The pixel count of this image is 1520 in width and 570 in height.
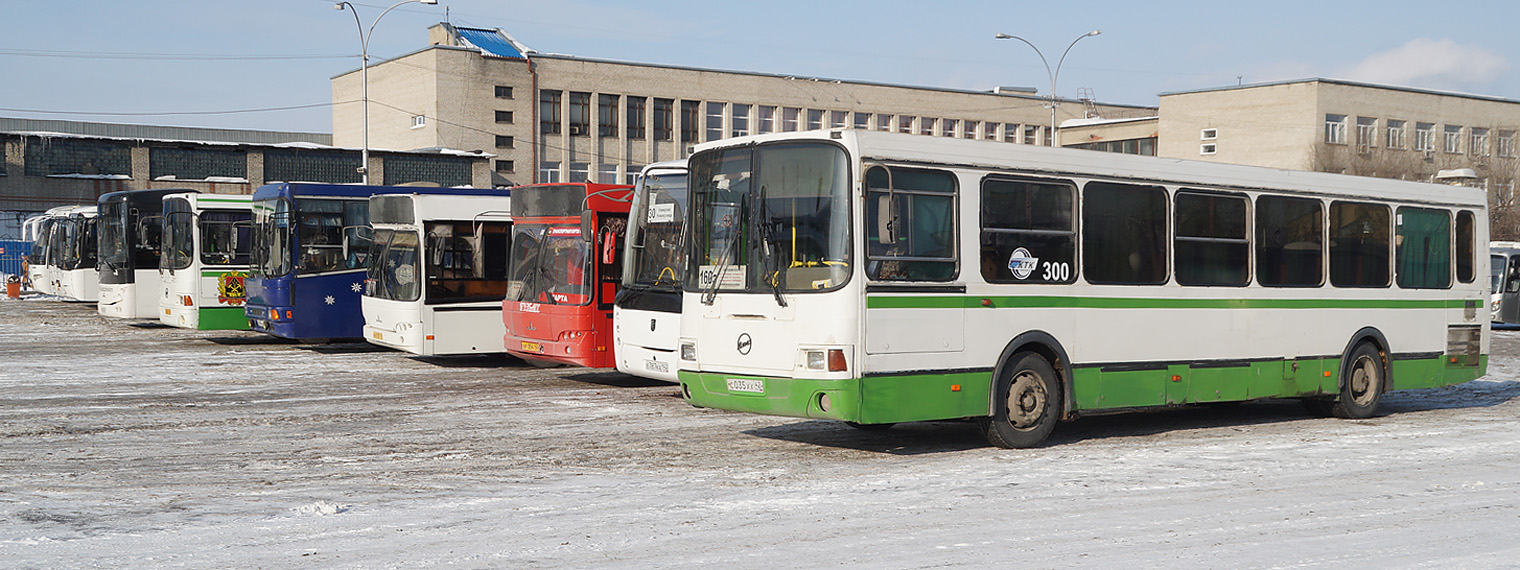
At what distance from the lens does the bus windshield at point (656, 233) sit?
46.8 feet

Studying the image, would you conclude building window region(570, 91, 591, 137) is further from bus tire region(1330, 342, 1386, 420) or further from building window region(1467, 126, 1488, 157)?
bus tire region(1330, 342, 1386, 420)

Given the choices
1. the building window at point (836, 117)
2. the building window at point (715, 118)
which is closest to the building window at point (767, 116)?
the building window at point (715, 118)

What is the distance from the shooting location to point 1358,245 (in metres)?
14.4

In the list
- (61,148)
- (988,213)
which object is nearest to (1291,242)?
(988,213)

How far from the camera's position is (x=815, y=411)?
10.5 metres

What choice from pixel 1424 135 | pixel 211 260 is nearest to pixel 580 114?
pixel 1424 135

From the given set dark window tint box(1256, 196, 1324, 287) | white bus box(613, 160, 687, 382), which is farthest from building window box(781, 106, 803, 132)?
dark window tint box(1256, 196, 1324, 287)

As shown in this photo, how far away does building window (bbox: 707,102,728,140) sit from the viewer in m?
74.0

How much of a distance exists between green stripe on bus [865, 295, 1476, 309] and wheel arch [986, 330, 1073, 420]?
26cm

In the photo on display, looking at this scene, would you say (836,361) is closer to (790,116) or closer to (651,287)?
(651,287)

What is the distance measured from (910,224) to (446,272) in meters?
10.5

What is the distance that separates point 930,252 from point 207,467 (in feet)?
19.2

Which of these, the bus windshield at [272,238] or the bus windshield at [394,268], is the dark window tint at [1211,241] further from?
the bus windshield at [272,238]

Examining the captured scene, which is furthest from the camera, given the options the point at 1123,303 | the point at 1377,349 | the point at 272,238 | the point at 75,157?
the point at 75,157
